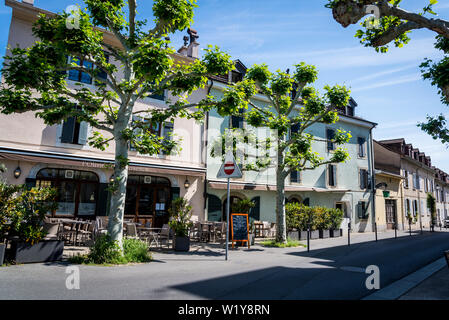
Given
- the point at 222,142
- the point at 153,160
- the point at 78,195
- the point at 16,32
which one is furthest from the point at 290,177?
the point at 16,32

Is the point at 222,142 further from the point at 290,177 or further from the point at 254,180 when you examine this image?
the point at 290,177

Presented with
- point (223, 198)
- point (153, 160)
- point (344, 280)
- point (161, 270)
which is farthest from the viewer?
point (223, 198)

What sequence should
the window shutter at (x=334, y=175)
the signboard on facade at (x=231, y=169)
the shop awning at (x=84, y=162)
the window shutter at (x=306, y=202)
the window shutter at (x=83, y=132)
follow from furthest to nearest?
1. the window shutter at (x=334, y=175)
2. the window shutter at (x=306, y=202)
3. the window shutter at (x=83, y=132)
4. the shop awning at (x=84, y=162)
5. the signboard on facade at (x=231, y=169)

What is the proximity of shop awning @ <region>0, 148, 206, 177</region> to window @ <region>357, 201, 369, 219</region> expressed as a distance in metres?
14.7

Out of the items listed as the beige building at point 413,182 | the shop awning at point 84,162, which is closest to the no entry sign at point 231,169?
the shop awning at point 84,162

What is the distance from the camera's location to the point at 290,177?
19594 millimetres

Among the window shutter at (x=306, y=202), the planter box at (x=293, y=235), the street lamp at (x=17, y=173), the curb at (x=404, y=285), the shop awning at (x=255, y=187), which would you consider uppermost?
the shop awning at (x=255, y=187)

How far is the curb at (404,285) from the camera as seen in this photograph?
490 centimetres

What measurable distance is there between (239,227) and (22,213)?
22.5ft

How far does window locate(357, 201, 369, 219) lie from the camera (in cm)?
2320

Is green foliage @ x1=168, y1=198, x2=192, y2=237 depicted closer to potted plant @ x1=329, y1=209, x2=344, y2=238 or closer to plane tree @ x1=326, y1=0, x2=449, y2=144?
plane tree @ x1=326, y1=0, x2=449, y2=144

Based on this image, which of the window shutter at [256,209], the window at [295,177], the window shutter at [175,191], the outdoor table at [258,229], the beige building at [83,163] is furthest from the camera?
Answer: the window at [295,177]

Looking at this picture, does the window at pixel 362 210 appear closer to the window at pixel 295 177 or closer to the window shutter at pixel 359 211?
the window shutter at pixel 359 211
